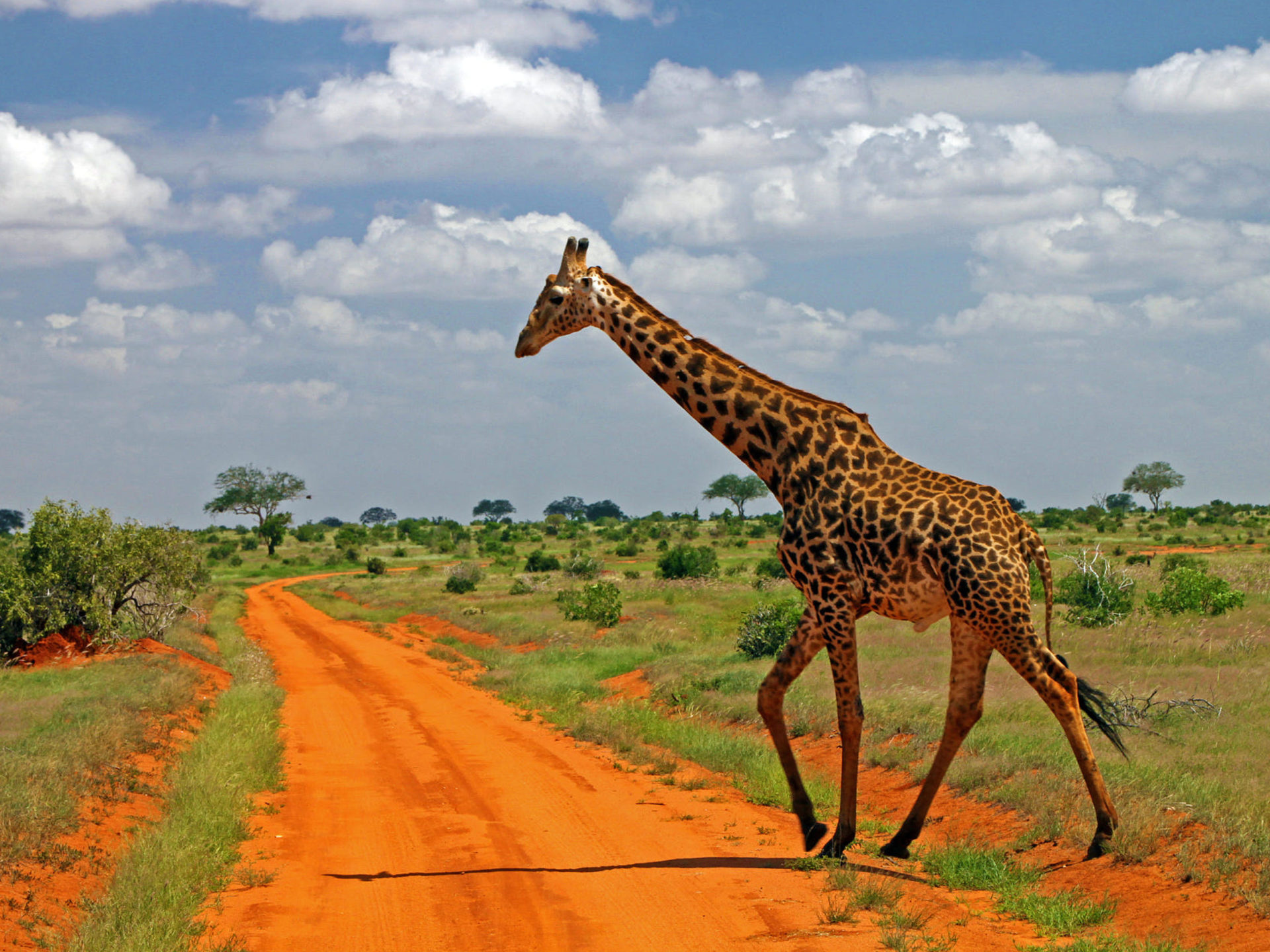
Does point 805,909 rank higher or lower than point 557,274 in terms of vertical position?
lower

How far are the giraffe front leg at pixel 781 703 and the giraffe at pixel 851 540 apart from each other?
0.04ft

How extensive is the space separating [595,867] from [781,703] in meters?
2.08

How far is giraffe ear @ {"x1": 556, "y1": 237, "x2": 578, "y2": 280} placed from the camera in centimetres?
979

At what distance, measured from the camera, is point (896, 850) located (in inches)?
363

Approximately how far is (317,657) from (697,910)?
21.0 metres

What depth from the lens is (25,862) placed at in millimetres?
8609

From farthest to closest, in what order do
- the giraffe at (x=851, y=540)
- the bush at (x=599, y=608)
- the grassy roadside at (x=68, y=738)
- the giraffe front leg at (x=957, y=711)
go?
the bush at (x=599, y=608) → the grassy roadside at (x=68, y=738) → the giraffe front leg at (x=957, y=711) → the giraffe at (x=851, y=540)

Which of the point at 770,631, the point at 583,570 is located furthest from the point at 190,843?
the point at 583,570

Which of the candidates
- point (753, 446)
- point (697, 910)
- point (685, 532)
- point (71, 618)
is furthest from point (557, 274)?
point (685, 532)

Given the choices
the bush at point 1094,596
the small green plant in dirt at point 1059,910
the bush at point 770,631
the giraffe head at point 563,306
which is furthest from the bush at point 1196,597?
the giraffe head at point 563,306

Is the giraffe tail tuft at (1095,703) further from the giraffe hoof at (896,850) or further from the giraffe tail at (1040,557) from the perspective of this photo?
the giraffe hoof at (896,850)

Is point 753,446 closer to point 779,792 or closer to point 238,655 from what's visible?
point 779,792

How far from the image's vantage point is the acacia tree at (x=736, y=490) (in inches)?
4422

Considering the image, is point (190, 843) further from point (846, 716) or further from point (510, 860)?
point (846, 716)
